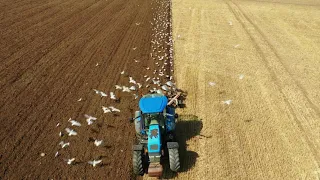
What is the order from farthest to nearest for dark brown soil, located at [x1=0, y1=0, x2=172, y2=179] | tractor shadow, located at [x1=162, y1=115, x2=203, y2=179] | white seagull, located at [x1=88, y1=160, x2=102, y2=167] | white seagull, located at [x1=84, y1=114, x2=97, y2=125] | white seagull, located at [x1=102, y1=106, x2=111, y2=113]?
white seagull, located at [x1=102, y1=106, x2=111, y2=113] → white seagull, located at [x1=84, y1=114, x2=97, y2=125] → dark brown soil, located at [x1=0, y1=0, x2=172, y2=179] → white seagull, located at [x1=88, y1=160, x2=102, y2=167] → tractor shadow, located at [x1=162, y1=115, x2=203, y2=179]

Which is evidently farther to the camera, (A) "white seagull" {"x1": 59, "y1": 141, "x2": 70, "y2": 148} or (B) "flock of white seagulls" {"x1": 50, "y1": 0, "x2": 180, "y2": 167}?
(B) "flock of white seagulls" {"x1": 50, "y1": 0, "x2": 180, "y2": 167}

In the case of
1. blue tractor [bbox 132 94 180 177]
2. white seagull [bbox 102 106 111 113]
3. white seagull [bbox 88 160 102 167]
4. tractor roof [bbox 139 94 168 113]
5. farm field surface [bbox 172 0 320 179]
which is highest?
tractor roof [bbox 139 94 168 113]

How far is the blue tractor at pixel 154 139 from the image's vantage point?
391 inches

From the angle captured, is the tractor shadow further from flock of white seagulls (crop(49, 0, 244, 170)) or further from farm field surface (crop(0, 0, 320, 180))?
flock of white seagulls (crop(49, 0, 244, 170))

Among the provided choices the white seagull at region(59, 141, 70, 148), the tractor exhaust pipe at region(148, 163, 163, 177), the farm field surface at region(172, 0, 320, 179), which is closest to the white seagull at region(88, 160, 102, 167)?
the white seagull at region(59, 141, 70, 148)

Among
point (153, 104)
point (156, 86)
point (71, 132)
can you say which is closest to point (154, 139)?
point (153, 104)

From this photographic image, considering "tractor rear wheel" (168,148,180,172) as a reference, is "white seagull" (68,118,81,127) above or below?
below

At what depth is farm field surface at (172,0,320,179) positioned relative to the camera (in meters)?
11.6

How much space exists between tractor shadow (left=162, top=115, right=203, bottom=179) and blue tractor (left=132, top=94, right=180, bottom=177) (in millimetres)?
518

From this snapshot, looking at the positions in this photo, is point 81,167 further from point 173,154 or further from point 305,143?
point 305,143

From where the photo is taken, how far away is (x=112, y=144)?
12031 millimetres

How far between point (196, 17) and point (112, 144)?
20.7m

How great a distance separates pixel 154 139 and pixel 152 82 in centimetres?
686

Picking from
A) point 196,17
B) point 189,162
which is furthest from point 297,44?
point 189,162
